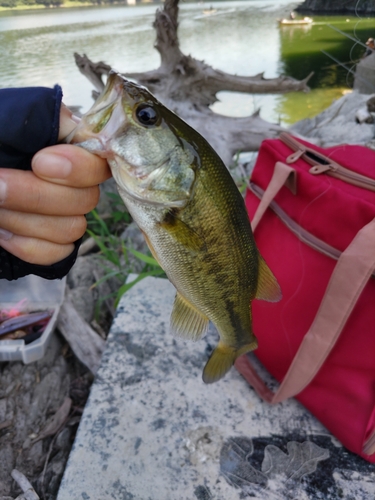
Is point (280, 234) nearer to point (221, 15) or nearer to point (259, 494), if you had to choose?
point (259, 494)

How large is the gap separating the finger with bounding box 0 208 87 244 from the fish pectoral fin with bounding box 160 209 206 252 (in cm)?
23

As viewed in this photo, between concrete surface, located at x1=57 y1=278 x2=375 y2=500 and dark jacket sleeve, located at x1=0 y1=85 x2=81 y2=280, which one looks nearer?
dark jacket sleeve, located at x1=0 y1=85 x2=81 y2=280

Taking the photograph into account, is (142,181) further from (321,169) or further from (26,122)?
(321,169)

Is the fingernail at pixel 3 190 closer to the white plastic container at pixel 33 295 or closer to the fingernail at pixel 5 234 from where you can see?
the fingernail at pixel 5 234

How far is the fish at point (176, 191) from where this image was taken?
0.85 m

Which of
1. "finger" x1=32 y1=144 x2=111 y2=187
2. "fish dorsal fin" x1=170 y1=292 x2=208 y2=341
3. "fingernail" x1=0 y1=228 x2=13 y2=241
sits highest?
"finger" x1=32 y1=144 x2=111 y2=187

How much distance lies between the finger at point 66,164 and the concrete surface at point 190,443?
3.35 ft

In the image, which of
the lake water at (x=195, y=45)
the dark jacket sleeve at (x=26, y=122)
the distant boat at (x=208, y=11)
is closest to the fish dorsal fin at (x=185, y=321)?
the dark jacket sleeve at (x=26, y=122)

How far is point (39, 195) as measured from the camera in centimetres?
86

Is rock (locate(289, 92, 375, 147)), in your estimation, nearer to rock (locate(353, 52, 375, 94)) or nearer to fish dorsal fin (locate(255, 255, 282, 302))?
rock (locate(353, 52, 375, 94))

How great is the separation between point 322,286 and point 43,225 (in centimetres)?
100

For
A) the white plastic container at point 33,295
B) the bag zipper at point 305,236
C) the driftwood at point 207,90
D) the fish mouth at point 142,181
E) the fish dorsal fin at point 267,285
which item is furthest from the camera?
the driftwood at point 207,90

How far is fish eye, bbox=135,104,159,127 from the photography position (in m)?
0.86

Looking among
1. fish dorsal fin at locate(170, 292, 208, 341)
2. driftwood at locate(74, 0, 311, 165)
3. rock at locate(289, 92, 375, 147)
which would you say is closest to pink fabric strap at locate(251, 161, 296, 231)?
fish dorsal fin at locate(170, 292, 208, 341)
